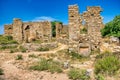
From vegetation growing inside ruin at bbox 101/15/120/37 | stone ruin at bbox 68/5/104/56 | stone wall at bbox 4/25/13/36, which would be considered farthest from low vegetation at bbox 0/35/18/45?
vegetation growing inside ruin at bbox 101/15/120/37

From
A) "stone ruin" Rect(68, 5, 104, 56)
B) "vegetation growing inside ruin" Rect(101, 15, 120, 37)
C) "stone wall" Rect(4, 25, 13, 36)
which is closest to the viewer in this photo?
"vegetation growing inside ruin" Rect(101, 15, 120, 37)

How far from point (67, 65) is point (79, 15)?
6083 millimetres

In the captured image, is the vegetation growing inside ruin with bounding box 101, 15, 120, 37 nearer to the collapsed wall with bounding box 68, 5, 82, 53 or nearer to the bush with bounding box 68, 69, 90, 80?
the collapsed wall with bounding box 68, 5, 82, 53

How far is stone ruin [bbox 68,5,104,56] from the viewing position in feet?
63.6

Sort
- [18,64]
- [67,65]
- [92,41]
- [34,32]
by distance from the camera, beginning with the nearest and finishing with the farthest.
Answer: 1. [67,65]
2. [18,64]
3. [92,41]
4. [34,32]

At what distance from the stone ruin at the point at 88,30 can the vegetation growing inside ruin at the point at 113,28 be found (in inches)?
19.8

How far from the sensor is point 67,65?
15336 millimetres

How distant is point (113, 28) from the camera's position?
63.1 feet

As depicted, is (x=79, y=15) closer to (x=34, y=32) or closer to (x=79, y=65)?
(x=79, y=65)

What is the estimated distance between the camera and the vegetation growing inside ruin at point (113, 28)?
1895 centimetres

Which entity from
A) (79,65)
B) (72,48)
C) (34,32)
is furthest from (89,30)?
(34,32)

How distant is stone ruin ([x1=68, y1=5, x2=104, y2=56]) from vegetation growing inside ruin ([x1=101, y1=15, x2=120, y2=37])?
50cm

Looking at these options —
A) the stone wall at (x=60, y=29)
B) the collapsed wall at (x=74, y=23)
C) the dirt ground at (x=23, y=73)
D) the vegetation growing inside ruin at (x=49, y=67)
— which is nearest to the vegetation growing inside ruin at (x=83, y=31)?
the collapsed wall at (x=74, y=23)

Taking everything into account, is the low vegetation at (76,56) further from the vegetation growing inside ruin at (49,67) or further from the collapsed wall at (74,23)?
the vegetation growing inside ruin at (49,67)
